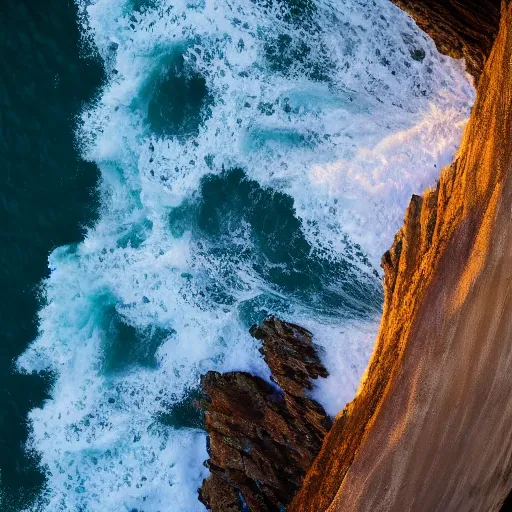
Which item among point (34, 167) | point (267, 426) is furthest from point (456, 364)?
point (34, 167)

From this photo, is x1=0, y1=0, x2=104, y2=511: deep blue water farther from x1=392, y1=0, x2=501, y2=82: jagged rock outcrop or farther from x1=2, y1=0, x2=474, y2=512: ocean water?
x1=392, y1=0, x2=501, y2=82: jagged rock outcrop

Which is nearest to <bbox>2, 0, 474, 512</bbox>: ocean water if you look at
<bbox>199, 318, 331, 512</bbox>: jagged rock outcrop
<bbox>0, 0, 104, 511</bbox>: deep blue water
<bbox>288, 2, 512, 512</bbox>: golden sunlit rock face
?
<bbox>0, 0, 104, 511</bbox>: deep blue water

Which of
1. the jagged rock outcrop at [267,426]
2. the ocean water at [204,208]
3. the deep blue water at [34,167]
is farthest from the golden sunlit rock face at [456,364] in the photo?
the deep blue water at [34,167]

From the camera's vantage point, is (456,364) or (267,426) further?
(267,426)

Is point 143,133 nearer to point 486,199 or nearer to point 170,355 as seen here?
point 170,355

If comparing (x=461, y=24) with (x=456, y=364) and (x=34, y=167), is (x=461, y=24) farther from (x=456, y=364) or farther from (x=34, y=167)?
(x=34, y=167)

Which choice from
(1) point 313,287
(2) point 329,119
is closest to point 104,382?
(1) point 313,287

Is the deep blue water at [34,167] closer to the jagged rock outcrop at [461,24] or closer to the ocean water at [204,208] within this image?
the ocean water at [204,208]
